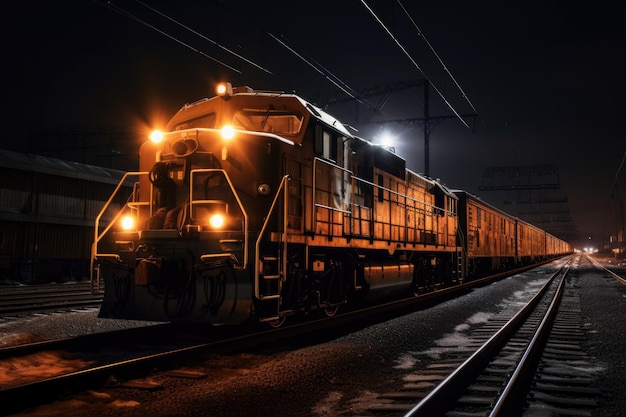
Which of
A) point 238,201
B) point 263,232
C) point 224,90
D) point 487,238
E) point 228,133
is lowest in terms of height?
point 263,232

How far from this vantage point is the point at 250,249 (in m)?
6.99

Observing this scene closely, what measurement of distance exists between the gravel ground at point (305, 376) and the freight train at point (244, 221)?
40.0 inches

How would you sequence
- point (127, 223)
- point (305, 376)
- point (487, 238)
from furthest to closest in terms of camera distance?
point (487, 238) → point (127, 223) → point (305, 376)

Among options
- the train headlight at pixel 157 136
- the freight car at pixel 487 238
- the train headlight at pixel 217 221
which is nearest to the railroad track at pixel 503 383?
the train headlight at pixel 217 221

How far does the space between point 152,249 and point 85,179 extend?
18.7 meters

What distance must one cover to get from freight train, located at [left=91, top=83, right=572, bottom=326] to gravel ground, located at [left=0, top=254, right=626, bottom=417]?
3.33 ft

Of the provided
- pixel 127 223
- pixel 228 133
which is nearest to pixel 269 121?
pixel 228 133

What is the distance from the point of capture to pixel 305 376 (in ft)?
18.3

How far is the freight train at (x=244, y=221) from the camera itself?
23.0 ft

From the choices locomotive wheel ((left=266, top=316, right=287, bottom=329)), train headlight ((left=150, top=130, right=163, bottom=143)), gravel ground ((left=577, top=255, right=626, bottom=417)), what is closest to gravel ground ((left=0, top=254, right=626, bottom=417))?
gravel ground ((left=577, top=255, right=626, bottom=417))

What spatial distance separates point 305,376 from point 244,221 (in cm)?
219

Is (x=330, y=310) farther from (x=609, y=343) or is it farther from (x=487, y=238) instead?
(x=487, y=238)

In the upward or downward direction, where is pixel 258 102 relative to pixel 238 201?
upward

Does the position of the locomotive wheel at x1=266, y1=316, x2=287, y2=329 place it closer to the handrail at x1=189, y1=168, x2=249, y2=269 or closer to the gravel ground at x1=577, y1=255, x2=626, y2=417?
the handrail at x1=189, y1=168, x2=249, y2=269
